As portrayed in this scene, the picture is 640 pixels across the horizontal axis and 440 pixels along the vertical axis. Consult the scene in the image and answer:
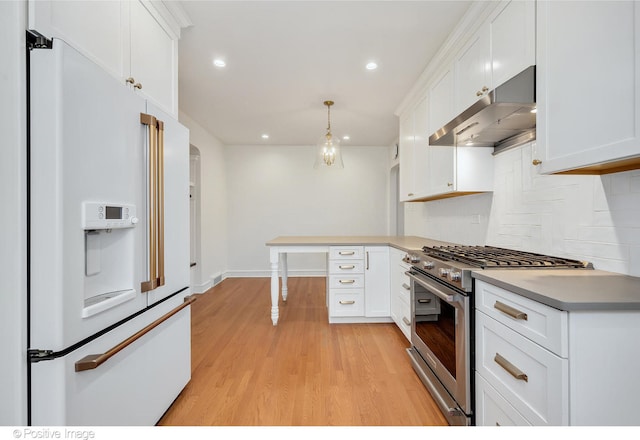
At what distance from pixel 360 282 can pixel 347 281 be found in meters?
0.14

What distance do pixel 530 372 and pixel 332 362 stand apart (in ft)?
5.14

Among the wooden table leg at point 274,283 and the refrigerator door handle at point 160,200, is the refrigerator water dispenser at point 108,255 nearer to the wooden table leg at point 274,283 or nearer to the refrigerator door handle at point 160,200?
the refrigerator door handle at point 160,200

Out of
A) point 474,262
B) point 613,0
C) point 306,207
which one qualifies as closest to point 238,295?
point 306,207

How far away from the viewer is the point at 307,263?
596cm

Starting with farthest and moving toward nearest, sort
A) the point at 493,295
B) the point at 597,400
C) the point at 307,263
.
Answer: the point at 307,263 < the point at 493,295 < the point at 597,400

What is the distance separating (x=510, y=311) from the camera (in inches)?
46.3

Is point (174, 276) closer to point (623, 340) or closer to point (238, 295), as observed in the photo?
point (623, 340)

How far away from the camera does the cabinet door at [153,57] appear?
5.28ft

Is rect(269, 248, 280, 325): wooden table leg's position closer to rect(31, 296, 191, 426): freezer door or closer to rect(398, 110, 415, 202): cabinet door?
rect(31, 296, 191, 426): freezer door

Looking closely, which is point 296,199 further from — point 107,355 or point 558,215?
point 107,355

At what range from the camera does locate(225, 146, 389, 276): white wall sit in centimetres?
593

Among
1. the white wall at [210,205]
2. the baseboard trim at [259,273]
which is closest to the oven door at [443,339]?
the white wall at [210,205]

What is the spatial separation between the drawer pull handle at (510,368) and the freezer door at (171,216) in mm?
1609

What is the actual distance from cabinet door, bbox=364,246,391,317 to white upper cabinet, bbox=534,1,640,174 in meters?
1.95
